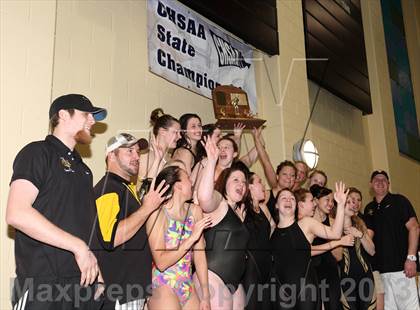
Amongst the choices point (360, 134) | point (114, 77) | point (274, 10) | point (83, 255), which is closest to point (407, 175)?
point (360, 134)

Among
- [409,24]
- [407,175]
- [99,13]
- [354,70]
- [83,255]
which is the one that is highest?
[409,24]

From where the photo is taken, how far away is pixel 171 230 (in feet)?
8.13

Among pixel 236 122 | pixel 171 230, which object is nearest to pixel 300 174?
pixel 236 122

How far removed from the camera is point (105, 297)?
6.89ft

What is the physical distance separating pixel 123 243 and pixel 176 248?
1.08 ft

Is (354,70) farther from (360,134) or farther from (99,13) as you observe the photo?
(99,13)

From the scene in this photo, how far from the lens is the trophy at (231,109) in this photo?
380 centimetres

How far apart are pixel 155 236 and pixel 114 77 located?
154cm

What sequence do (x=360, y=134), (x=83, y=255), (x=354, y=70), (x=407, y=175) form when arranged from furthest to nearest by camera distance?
(x=407, y=175)
(x=360, y=134)
(x=354, y=70)
(x=83, y=255)

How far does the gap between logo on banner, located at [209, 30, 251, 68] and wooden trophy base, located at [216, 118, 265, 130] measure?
94cm

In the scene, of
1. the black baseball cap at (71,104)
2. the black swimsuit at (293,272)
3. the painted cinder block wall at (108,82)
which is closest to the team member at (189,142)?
the painted cinder block wall at (108,82)

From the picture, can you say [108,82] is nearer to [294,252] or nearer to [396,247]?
[294,252]

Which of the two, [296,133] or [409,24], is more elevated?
[409,24]

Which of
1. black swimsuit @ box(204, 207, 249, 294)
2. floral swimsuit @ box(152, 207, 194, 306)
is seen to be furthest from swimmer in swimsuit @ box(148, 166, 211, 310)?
black swimsuit @ box(204, 207, 249, 294)
